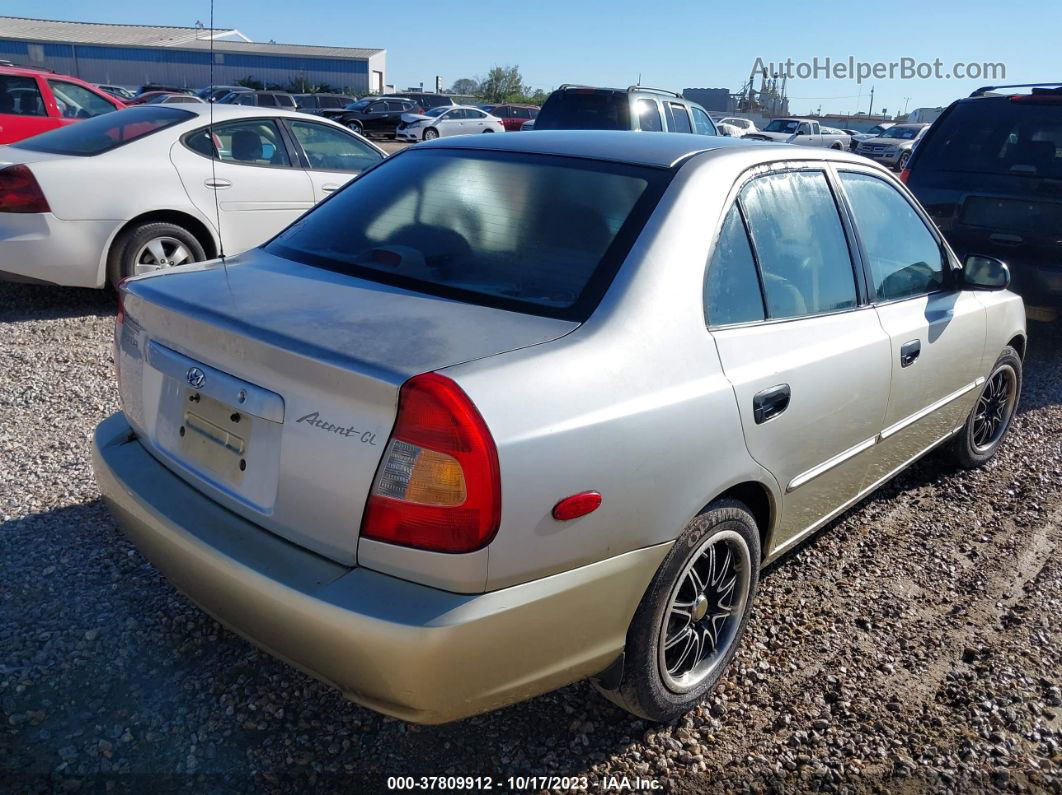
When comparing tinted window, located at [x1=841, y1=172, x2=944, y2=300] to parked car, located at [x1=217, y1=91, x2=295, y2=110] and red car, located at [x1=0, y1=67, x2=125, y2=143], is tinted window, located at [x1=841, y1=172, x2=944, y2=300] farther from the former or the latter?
parked car, located at [x1=217, y1=91, x2=295, y2=110]

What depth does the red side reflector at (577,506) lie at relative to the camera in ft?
6.45

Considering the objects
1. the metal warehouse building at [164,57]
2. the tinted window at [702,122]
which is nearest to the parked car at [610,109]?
the tinted window at [702,122]

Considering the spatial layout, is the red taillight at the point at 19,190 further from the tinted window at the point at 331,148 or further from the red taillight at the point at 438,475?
the red taillight at the point at 438,475

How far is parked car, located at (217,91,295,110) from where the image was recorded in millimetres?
28827

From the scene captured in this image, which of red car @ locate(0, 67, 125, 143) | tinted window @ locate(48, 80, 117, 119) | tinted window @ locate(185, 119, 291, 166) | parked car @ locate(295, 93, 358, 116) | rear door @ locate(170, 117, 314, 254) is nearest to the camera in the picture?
rear door @ locate(170, 117, 314, 254)

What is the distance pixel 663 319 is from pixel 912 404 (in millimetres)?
1723

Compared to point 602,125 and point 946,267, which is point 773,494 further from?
point 602,125

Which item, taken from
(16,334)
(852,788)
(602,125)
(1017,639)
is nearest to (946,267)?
(1017,639)

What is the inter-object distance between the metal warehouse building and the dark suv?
215 feet

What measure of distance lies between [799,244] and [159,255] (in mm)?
4728

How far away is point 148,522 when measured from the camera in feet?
7.68

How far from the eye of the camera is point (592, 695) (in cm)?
267

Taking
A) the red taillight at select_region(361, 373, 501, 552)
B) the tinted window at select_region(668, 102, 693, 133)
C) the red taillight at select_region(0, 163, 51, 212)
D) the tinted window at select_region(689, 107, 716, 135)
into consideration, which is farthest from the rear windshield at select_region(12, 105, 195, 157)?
the tinted window at select_region(689, 107, 716, 135)

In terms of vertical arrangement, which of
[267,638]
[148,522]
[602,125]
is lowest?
[267,638]
